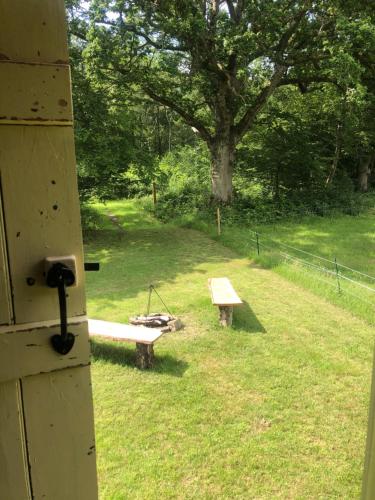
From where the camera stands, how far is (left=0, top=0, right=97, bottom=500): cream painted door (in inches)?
43.6

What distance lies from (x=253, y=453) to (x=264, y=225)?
994 cm

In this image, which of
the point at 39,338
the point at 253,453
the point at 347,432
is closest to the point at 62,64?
the point at 39,338

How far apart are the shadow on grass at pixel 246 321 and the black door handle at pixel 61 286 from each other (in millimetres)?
4570

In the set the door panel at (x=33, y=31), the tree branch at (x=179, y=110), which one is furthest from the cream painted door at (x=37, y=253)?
the tree branch at (x=179, y=110)

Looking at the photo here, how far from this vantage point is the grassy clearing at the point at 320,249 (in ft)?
21.9

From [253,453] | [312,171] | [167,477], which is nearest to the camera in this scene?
[167,477]

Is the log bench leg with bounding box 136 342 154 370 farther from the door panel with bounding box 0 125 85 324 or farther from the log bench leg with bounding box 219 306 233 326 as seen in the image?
the door panel with bounding box 0 125 85 324

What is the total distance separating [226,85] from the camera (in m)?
12.7

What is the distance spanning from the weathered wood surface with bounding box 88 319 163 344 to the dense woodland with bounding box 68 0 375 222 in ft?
19.9

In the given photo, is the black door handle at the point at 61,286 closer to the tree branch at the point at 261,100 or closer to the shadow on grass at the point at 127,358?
the shadow on grass at the point at 127,358

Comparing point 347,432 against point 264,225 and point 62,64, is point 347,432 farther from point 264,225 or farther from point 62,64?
point 264,225

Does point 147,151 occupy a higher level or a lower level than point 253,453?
higher

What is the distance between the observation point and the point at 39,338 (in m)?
1.18

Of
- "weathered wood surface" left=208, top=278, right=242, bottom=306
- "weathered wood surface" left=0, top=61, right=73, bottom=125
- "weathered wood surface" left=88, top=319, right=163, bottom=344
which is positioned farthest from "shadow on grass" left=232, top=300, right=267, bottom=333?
"weathered wood surface" left=0, top=61, right=73, bottom=125
